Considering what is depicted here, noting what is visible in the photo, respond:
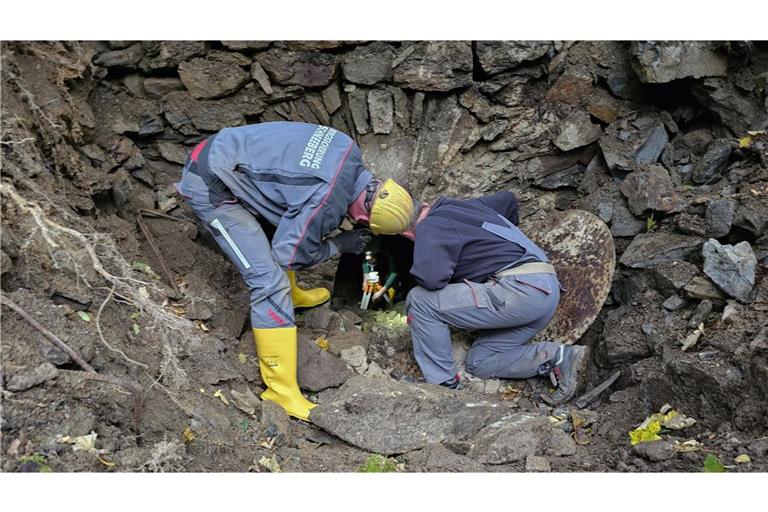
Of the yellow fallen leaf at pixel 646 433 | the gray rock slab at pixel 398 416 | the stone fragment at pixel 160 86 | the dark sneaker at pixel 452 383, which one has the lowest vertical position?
the dark sneaker at pixel 452 383

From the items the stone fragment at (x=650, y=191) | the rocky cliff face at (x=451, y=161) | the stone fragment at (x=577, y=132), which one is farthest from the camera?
the stone fragment at (x=577, y=132)

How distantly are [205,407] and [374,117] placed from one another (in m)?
2.62

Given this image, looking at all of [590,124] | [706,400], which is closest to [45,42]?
[590,124]

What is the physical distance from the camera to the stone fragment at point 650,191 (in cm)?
449

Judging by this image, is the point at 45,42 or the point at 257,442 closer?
the point at 257,442

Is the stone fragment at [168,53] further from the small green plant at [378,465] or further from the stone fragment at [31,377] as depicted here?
the small green plant at [378,465]

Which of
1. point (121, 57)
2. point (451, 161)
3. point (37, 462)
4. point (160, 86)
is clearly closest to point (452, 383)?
point (451, 161)

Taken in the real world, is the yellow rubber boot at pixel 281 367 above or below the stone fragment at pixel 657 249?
below

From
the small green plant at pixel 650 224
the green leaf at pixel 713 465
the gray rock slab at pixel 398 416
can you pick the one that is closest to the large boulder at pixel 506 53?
the small green plant at pixel 650 224

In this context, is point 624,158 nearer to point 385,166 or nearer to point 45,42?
point 385,166

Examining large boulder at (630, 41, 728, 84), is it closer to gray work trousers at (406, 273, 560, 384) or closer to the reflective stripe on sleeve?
gray work trousers at (406, 273, 560, 384)

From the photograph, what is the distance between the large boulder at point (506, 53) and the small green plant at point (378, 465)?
9.86ft

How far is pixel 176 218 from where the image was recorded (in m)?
4.63

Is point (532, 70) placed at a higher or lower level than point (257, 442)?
higher
